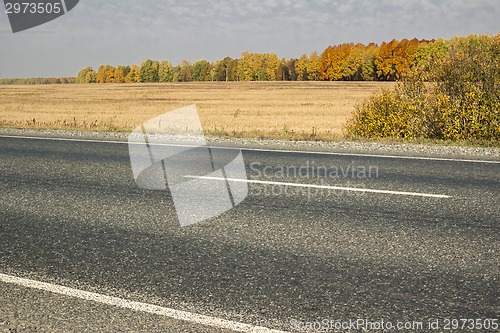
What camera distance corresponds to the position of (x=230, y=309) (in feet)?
11.0

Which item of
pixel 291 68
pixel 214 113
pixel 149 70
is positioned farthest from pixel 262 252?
pixel 149 70

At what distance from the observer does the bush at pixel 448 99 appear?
38.7 ft

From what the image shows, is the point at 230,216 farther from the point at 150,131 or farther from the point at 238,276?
the point at 150,131

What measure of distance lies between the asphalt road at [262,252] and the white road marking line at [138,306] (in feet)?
0.21

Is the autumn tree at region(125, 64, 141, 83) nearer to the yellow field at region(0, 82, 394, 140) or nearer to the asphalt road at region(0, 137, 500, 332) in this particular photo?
the yellow field at region(0, 82, 394, 140)

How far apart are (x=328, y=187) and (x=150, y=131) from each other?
8.62 m

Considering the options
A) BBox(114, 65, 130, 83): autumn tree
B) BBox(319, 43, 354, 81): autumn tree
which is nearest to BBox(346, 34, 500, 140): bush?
BBox(319, 43, 354, 81): autumn tree

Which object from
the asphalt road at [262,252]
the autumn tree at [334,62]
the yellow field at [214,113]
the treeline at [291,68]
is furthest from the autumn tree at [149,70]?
the asphalt road at [262,252]

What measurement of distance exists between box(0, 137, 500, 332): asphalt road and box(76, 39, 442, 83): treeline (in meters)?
103

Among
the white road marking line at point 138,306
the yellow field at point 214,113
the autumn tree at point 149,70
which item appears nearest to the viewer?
the white road marking line at point 138,306

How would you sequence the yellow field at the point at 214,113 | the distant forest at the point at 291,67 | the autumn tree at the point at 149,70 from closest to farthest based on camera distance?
the yellow field at the point at 214,113 → the distant forest at the point at 291,67 → the autumn tree at the point at 149,70

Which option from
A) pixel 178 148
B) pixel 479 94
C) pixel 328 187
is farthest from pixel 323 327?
pixel 479 94

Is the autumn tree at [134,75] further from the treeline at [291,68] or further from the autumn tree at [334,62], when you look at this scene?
the autumn tree at [334,62]

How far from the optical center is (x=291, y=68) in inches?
5940
